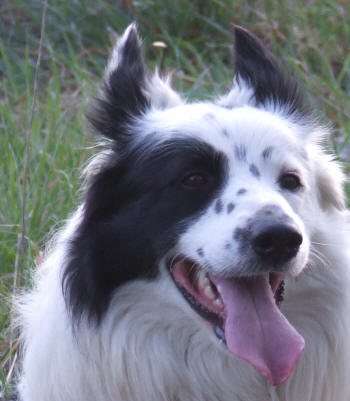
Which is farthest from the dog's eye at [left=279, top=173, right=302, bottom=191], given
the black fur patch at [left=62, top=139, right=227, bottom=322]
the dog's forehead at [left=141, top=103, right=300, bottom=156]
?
the black fur patch at [left=62, top=139, right=227, bottom=322]

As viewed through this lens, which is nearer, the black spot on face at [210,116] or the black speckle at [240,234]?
the black speckle at [240,234]

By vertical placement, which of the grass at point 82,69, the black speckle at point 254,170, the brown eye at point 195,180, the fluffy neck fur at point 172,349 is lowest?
the grass at point 82,69

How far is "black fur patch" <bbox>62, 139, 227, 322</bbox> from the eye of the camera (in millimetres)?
2906

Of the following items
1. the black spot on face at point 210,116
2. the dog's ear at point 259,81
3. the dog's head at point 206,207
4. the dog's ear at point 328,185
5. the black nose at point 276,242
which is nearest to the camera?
the black nose at point 276,242

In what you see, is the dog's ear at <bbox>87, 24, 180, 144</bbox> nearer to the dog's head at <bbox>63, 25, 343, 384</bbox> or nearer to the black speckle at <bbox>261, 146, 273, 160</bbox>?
the dog's head at <bbox>63, 25, 343, 384</bbox>

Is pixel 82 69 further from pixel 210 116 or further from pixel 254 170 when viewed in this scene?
pixel 254 170

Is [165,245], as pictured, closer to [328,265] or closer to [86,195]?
[86,195]

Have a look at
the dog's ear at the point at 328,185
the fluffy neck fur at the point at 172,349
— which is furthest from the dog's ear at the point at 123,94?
the dog's ear at the point at 328,185

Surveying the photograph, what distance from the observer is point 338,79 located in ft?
19.2

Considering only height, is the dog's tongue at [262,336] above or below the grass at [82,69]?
above

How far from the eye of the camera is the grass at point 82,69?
456 centimetres

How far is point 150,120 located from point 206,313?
0.79m

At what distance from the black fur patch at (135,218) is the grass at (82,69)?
909mm

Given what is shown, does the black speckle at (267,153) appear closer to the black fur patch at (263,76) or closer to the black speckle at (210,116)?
the black speckle at (210,116)
